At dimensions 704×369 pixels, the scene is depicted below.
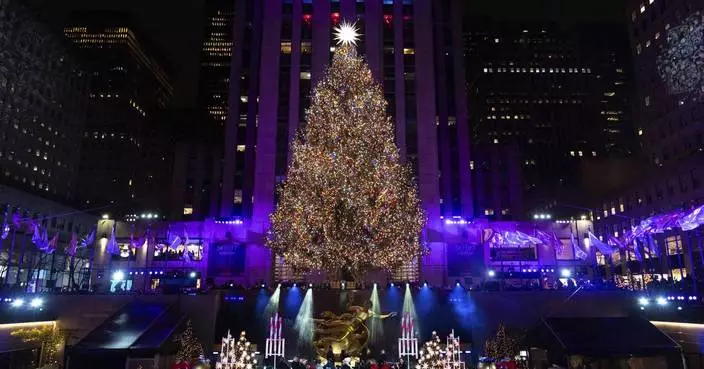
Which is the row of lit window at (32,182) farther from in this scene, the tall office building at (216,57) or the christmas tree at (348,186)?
the christmas tree at (348,186)

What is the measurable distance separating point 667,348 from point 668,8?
244 feet

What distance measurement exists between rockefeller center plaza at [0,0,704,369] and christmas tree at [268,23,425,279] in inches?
5.9

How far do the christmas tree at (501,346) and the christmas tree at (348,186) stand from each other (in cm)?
823

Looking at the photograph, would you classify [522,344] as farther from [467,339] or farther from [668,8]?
[668,8]

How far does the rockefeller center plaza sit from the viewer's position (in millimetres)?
28375

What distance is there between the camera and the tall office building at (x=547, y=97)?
132625 millimetres

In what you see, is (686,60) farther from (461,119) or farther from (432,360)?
(432,360)

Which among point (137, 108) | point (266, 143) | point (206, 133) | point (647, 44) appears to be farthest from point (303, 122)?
point (137, 108)

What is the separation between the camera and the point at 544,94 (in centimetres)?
14100

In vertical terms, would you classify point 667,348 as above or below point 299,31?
below

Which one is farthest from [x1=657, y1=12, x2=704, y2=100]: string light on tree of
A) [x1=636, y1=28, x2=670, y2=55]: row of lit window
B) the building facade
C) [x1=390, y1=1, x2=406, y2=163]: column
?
[x1=390, y1=1, x2=406, y2=163]: column

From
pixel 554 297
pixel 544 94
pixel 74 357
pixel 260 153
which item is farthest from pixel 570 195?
pixel 74 357

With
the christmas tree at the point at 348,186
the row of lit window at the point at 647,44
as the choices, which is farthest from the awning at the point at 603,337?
the row of lit window at the point at 647,44

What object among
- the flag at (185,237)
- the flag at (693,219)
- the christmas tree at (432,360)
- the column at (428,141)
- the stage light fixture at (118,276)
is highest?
the column at (428,141)
